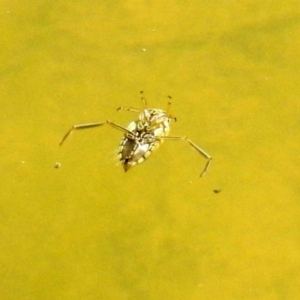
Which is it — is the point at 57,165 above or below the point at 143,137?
below

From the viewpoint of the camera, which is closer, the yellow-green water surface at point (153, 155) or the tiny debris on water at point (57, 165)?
the yellow-green water surface at point (153, 155)

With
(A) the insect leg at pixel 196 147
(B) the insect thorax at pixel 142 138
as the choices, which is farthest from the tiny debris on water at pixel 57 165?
(A) the insect leg at pixel 196 147

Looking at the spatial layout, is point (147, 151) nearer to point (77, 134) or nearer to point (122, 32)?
point (77, 134)

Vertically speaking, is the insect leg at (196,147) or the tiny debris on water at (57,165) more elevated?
the insect leg at (196,147)

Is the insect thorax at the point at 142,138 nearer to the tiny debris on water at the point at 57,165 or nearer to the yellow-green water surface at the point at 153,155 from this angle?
the yellow-green water surface at the point at 153,155

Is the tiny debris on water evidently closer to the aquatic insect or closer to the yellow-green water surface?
the yellow-green water surface

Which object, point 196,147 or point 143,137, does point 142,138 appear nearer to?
point 143,137

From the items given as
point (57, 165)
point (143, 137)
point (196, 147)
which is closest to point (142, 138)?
point (143, 137)

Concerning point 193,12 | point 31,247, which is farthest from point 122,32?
point 31,247
